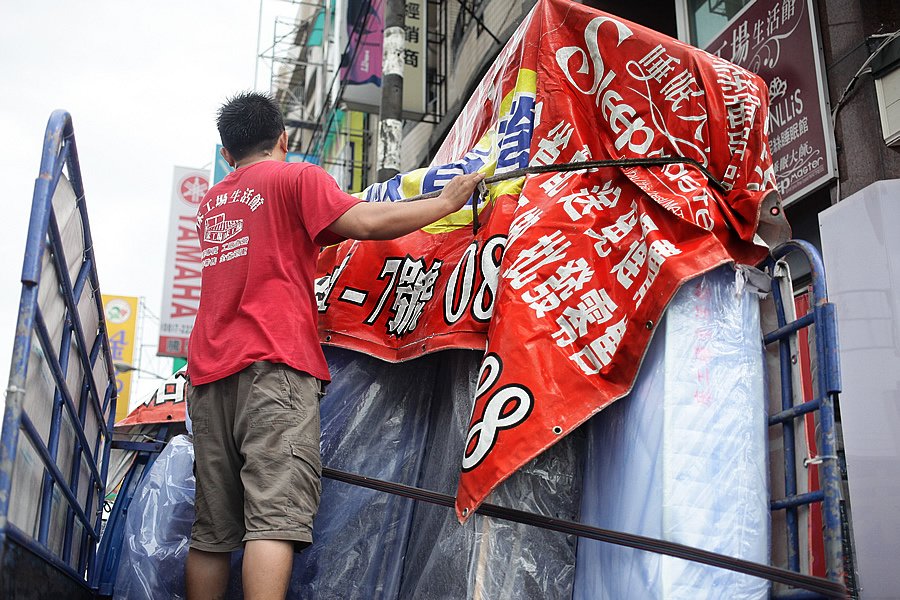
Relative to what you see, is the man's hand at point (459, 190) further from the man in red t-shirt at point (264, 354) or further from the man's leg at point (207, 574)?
the man's leg at point (207, 574)

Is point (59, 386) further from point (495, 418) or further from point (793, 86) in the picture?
point (793, 86)

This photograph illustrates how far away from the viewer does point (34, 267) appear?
6.23ft

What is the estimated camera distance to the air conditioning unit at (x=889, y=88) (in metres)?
4.71

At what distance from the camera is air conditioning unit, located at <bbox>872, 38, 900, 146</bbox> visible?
4711 mm

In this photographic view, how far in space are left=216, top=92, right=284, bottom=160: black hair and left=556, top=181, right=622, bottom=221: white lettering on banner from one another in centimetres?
103

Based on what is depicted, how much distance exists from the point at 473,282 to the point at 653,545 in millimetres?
1020

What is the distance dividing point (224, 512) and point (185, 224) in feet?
55.6

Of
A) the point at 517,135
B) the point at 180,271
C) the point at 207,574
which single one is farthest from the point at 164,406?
the point at 180,271

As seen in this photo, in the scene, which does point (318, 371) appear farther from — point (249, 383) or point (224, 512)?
point (224, 512)

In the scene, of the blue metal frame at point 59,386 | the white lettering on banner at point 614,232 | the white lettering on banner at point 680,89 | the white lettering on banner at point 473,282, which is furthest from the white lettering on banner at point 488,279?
the blue metal frame at point 59,386

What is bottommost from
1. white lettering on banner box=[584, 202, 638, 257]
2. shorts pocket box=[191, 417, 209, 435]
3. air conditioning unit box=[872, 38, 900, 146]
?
shorts pocket box=[191, 417, 209, 435]

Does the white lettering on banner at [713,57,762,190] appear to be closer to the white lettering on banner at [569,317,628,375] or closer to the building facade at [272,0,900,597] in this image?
the white lettering on banner at [569,317,628,375]

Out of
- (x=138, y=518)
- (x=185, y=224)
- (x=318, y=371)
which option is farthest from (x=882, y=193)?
(x=185, y=224)

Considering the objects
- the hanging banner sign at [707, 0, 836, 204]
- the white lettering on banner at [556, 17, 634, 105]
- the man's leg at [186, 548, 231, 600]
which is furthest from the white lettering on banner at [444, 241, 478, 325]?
the hanging banner sign at [707, 0, 836, 204]
